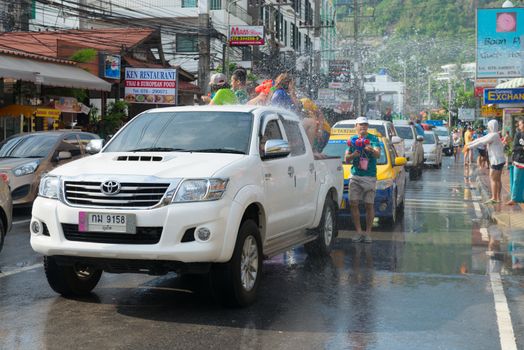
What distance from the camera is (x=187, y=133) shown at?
734 centimetres

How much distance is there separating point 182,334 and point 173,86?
840 inches

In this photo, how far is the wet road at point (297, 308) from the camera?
5.56 m

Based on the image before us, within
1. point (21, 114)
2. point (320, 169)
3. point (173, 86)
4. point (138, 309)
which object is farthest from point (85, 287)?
point (173, 86)

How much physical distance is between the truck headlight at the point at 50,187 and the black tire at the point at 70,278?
57 centimetres

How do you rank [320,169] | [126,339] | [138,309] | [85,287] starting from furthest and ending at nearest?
1. [320,169]
2. [85,287]
3. [138,309]
4. [126,339]

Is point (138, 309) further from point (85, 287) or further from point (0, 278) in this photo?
point (0, 278)

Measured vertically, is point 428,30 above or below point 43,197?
above

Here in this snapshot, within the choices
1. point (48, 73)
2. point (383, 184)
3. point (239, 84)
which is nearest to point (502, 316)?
point (239, 84)

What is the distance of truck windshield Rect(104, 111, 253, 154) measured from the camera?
7.13 metres

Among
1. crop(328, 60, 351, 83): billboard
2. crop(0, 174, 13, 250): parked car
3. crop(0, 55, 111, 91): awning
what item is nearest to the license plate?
crop(0, 174, 13, 250): parked car

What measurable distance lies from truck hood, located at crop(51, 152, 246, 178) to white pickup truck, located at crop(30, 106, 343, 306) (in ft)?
0.03

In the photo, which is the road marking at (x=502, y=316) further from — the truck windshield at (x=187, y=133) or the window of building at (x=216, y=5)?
the window of building at (x=216, y=5)

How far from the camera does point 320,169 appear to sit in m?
9.06

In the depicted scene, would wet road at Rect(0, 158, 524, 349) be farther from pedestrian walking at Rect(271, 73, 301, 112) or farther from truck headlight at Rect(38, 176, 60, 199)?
pedestrian walking at Rect(271, 73, 301, 112)
